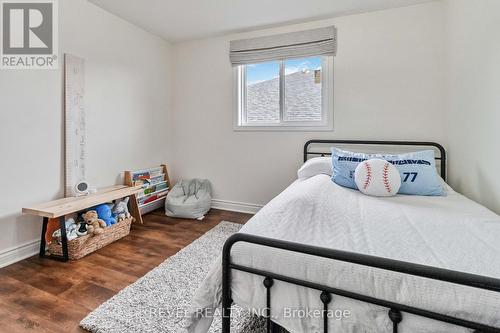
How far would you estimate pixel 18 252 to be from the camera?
2.05m

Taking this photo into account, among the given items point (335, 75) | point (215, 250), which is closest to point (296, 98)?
point (335, 75)

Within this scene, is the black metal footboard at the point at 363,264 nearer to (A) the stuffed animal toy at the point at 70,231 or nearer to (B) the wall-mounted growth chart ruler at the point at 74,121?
(A) the stuffed animal toy at the point at 70,231

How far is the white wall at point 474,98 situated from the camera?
1.63 meters

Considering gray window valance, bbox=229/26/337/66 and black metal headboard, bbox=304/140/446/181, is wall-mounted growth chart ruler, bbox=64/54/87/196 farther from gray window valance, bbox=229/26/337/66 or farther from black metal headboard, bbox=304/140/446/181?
black metal headboard, bbox=304/140/446/181

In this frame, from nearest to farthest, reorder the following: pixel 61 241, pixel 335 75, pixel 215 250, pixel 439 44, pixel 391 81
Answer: pixel 61 241
pixel 215 250
pixel 439 44
pixel 391 81
pixel 335 75

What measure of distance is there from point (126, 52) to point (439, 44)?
3222mm

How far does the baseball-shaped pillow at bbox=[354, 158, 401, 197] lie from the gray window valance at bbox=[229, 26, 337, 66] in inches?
59.5

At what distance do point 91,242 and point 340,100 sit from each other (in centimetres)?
276

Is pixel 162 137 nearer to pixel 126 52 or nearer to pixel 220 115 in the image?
pixel 220 115

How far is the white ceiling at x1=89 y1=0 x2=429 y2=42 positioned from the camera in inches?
97.7

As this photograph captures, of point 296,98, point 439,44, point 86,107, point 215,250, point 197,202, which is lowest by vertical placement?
point 215,250

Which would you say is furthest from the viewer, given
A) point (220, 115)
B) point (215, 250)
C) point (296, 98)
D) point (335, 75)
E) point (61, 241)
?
point (220, 115)

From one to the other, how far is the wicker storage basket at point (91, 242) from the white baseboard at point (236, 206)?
47.4 inches

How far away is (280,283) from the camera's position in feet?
3.03
